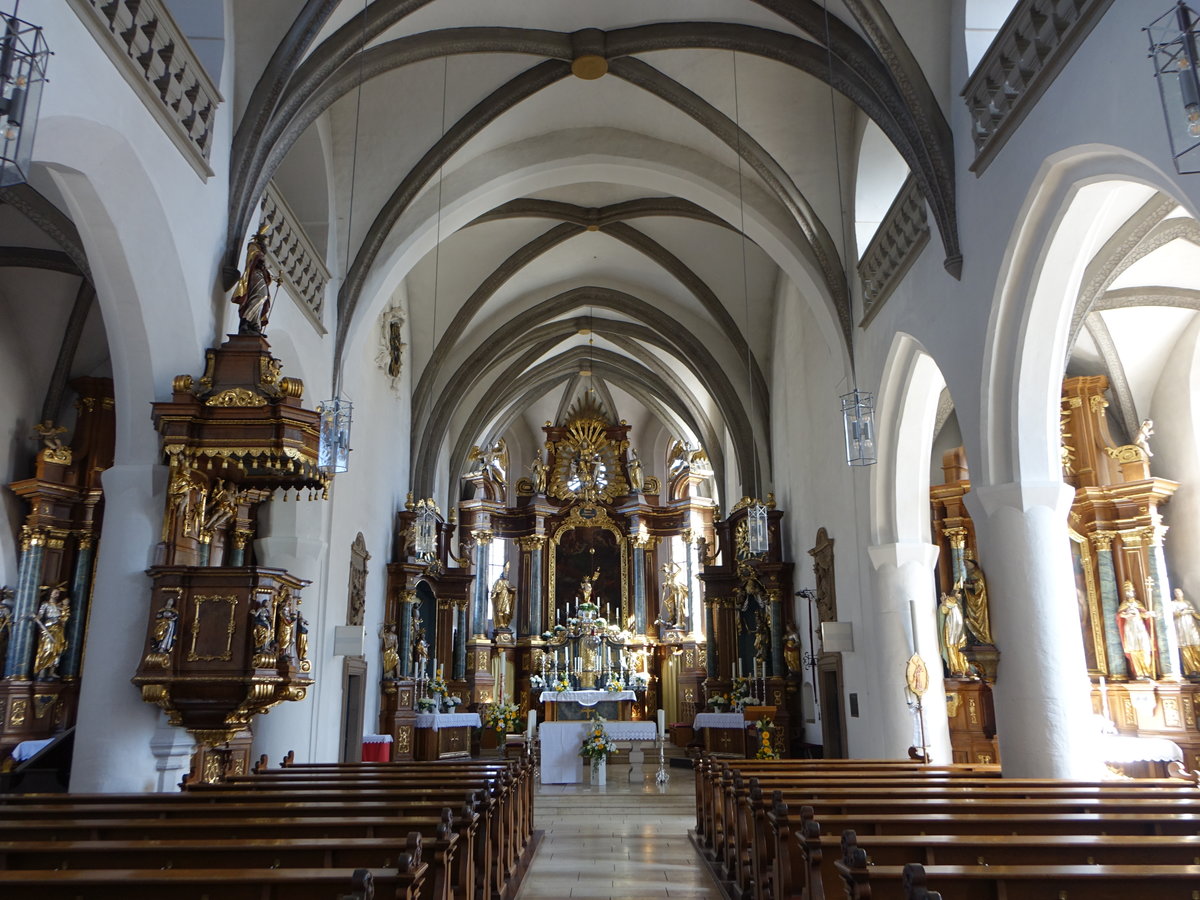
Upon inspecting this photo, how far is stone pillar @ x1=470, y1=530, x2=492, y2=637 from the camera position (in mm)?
23281

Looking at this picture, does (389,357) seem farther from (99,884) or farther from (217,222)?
(99,884)

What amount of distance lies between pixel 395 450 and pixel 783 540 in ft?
22.4

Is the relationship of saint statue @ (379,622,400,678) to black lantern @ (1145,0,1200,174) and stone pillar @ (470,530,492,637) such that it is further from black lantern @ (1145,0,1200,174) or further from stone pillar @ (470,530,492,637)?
black lantern @ (1145,0,1200,174)

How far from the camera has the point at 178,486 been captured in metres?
7.91

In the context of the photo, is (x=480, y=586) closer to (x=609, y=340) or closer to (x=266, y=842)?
(x=609, y=340)

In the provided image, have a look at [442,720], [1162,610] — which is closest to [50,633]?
[442,720]

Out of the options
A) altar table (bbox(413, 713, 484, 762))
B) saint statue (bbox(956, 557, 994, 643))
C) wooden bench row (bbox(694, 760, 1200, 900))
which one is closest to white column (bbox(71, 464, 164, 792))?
wooden bench row (bbox(694, 760, 1200, 900))

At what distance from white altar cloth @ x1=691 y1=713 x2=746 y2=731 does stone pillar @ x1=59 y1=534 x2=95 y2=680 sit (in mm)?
9745

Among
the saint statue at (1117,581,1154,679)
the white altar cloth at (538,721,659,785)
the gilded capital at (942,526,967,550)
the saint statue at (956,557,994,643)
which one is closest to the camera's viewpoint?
the saint statue at (956,557,994,643)

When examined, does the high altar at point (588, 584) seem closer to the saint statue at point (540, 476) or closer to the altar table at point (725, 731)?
the saint statue at point (540, 476)

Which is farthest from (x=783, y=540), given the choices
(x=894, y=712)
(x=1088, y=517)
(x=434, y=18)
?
(x=434, y=18)

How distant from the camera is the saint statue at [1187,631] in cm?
1238

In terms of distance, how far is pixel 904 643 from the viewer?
435 inches

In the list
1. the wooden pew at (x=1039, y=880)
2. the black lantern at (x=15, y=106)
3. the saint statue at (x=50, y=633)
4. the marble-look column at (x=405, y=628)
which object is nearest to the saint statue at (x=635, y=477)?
the marble-look column at (x=405, y=628)
